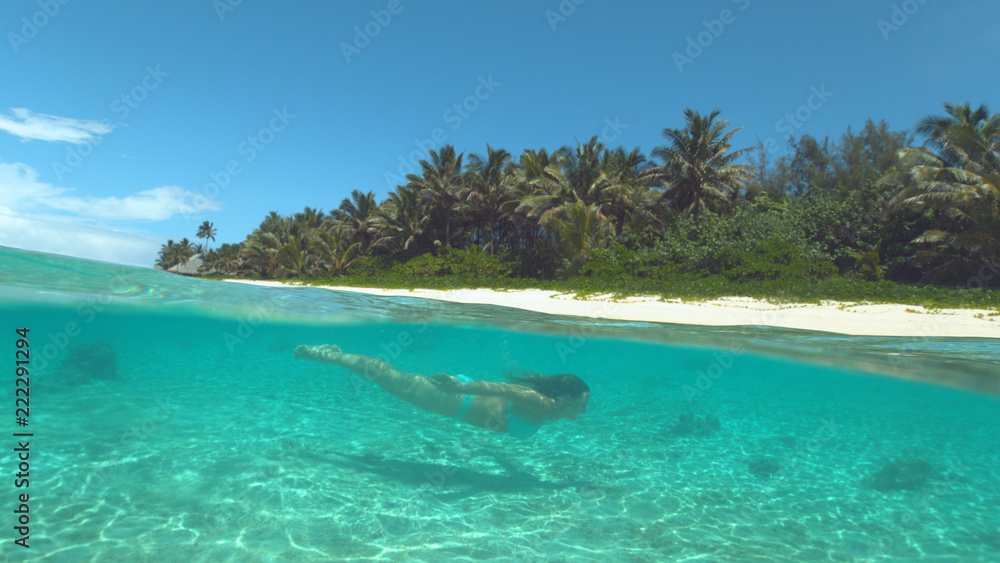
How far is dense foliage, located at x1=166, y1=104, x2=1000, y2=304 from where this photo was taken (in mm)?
21656

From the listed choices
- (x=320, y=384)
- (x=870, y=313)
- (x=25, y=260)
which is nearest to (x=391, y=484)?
(x=320, y=384)

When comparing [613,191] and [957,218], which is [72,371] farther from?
[957,218]

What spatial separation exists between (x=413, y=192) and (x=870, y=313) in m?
32.5

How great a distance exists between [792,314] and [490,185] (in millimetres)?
24071

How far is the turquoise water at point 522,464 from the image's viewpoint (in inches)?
180

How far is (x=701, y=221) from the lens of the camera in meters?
28.5

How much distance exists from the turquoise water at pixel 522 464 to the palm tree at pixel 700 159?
18160 mm

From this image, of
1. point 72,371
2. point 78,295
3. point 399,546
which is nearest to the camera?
point 399,546

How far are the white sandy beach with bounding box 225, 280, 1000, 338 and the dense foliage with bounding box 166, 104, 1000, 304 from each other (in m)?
1.56

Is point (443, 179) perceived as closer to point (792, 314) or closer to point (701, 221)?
point (701, 221)

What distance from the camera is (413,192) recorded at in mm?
39875

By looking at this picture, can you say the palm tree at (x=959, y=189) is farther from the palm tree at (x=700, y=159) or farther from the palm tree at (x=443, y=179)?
the palm tree at (x=443, y=179)

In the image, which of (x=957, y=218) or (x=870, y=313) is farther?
(x=957, y=218)

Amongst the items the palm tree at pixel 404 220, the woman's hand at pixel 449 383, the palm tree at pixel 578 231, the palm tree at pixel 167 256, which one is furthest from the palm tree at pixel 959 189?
the palm tree at pixel 167 256
